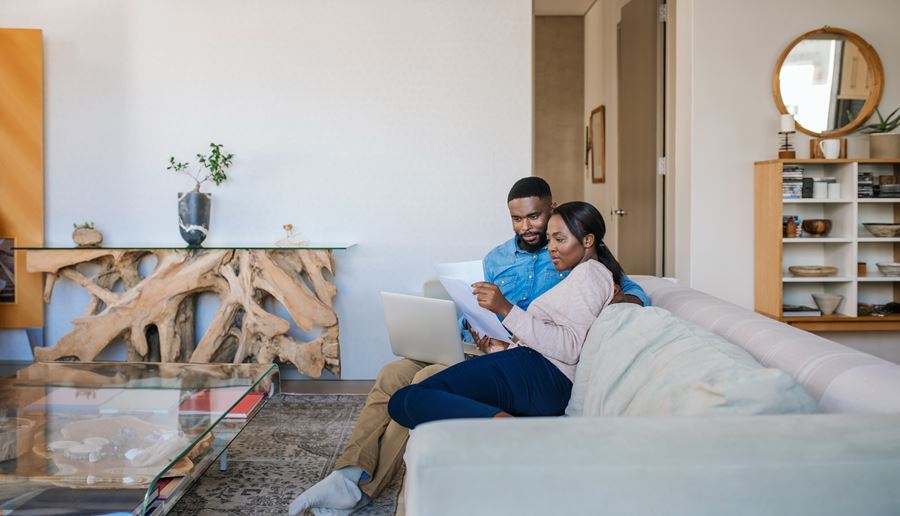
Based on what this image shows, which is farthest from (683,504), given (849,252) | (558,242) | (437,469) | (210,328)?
(849,252)

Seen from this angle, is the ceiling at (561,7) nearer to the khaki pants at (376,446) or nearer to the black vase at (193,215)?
the black vase at (193,215)

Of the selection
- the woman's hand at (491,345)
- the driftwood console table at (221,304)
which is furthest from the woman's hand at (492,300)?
the driftwood console table at (221,304)

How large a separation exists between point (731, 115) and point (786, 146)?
35 centimetres

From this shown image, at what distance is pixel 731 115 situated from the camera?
14.7ft

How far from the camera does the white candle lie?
431 centimetres

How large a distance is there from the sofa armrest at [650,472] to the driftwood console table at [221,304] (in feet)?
9.44

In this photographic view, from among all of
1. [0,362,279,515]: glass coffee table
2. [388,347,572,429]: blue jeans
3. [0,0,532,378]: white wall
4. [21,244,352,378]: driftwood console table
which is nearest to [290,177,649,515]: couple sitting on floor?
[388,347,572,429]: blue jeans

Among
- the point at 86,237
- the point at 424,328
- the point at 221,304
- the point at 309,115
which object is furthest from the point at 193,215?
the point at 424,328

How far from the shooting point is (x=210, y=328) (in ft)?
13.3

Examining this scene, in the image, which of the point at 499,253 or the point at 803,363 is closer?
the point at 803,363

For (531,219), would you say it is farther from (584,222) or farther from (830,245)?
(830,245)

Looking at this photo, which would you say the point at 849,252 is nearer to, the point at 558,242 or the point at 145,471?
the point at 558,242

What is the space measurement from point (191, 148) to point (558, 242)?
107 inches

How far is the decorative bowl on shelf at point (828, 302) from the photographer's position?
4.40m
